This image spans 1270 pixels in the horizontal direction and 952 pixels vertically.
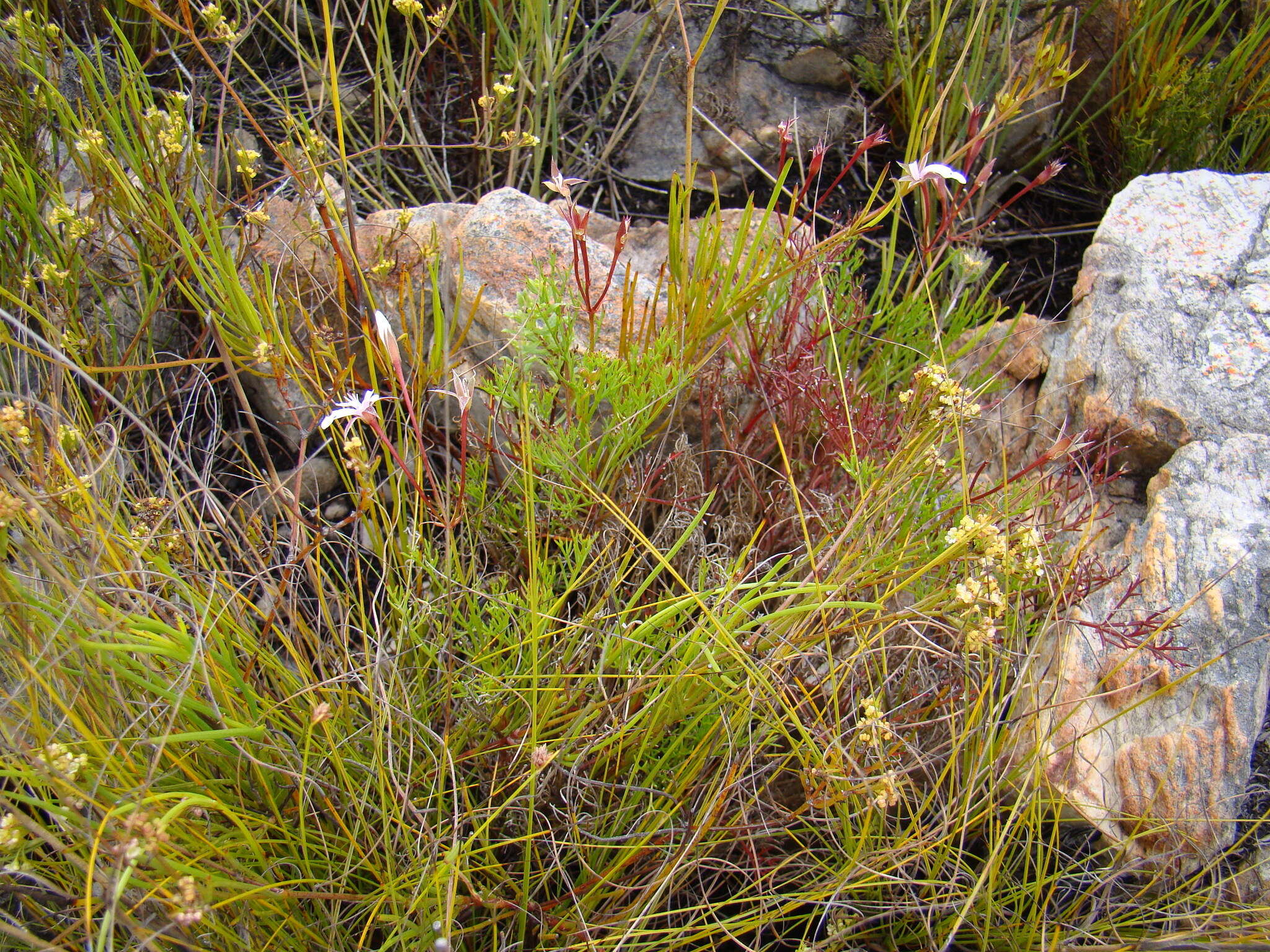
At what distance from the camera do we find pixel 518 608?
1.61 metres

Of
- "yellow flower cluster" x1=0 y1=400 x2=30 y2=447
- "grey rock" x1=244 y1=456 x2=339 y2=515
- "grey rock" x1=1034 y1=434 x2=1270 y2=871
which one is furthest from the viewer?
"grey rock" x1=244 y1=456 x2=339 y2=515

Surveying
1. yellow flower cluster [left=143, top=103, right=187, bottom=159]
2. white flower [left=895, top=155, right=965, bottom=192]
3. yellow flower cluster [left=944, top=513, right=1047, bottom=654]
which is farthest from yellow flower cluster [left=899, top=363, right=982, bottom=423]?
yellow flower cluster [left=143, top=103, right=187, bottom=159]

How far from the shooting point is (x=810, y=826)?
1555 millimetres

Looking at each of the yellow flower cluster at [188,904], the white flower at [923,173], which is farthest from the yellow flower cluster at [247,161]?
the yellow flower cluster at [188,904]

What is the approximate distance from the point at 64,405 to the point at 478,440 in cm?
88

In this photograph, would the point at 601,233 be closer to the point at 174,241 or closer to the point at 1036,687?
the point at 174,241

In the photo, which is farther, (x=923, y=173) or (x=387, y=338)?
(x=923, y=173)

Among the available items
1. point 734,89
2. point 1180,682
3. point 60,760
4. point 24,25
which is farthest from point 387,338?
point 734,89

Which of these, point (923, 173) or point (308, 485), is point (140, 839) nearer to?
point (308, 485)

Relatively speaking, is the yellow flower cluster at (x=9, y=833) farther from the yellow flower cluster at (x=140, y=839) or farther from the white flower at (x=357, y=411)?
the white flower at (x=357, y=411)

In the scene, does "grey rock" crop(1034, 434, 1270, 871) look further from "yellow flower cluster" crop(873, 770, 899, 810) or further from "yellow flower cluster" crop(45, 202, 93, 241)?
"yellow flower cluster" crop(45, 202, 93, 241)

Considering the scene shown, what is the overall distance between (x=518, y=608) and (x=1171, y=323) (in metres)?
1.63

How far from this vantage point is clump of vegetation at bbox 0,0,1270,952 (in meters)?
1.25

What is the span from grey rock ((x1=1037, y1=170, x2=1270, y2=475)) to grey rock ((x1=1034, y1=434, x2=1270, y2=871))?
0.41 ft
